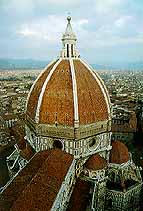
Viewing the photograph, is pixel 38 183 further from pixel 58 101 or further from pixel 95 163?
pixel 58 101

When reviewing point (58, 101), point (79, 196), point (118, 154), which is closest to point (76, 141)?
point (58, 101)

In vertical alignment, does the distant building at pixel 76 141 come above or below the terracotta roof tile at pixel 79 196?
above

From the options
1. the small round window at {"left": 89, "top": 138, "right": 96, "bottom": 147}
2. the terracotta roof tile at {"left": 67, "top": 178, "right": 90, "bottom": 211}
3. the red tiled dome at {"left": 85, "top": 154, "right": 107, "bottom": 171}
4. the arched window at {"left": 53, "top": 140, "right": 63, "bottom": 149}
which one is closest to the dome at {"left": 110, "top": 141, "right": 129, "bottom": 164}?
the red tiled dome at {"left": 85, "top": 154, "right": 107, "bottom": 171}

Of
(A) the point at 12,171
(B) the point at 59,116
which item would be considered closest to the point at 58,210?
(B) the point at 59,116

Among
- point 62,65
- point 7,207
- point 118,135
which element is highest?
point 62,65

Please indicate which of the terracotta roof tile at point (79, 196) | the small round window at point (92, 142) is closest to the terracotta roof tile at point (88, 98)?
the small round window at point (92, 142)

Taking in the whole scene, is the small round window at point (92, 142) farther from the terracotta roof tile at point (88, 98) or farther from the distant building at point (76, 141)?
the terracotta roof tile at point (88, 98)

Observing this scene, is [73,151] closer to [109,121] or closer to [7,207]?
[109,121]
